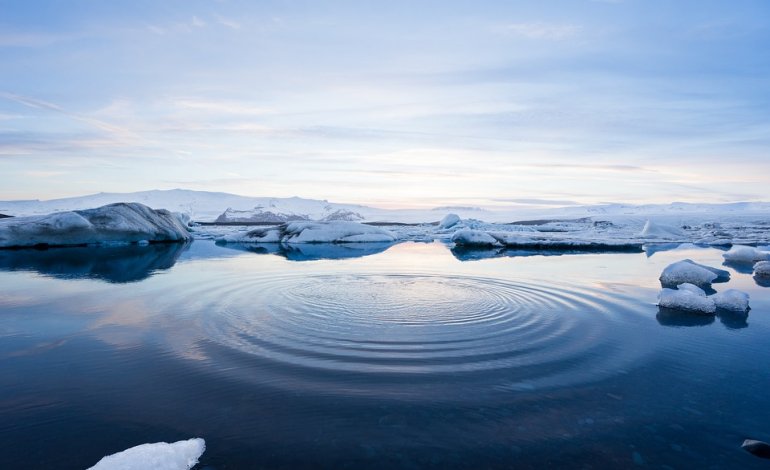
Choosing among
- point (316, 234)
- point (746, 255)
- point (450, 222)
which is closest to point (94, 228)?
point (316, 234)

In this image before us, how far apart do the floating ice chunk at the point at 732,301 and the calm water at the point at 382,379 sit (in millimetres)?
156

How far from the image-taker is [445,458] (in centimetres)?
240

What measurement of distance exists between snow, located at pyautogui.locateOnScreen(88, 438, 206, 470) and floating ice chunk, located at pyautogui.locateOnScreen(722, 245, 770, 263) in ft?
46.0

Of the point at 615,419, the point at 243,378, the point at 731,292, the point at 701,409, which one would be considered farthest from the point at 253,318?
the point at 731,292

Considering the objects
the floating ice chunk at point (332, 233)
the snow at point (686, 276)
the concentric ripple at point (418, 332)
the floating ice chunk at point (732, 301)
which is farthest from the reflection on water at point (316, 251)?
the floating ice chunk at point (732, 301)

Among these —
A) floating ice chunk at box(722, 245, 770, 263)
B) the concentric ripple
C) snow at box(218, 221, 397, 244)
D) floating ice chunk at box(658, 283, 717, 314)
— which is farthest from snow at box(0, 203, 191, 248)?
floating ice chunk at box(722, 245, 770, 263)

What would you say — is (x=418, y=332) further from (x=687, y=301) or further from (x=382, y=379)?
(x=687, y=301)

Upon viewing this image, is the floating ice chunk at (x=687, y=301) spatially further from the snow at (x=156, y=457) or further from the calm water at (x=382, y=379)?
the snow at (x=156, y=457)

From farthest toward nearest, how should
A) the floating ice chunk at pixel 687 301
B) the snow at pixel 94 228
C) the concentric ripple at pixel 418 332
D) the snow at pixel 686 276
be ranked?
the snow at pixel 94 228, the snow at pixel 686 276, the floating ice chunk at pixel 687 301, the concentric ripple at pixel 418 332

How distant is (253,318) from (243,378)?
1.85 m

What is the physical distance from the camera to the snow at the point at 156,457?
220cm

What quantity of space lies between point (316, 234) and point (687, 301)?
15.8 meters

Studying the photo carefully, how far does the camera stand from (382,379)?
Answer: 11.3 ft

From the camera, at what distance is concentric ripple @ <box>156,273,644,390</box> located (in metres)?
3.62
